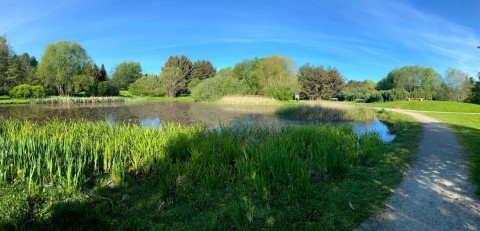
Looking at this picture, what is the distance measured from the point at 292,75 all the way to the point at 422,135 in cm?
4977

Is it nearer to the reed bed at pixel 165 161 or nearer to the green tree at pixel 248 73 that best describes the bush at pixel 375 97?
the green tree at pixel 248 73

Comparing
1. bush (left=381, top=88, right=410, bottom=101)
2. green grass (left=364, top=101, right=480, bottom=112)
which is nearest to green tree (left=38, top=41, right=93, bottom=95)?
green grass (left=364, top=101, right=480, bottom=112)

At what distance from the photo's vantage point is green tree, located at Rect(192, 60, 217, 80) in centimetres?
7512

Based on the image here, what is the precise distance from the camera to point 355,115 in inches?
869

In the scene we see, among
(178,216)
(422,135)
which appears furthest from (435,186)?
(422,135)

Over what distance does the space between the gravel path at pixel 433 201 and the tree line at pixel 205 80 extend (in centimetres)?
4221

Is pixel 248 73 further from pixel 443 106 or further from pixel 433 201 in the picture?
pixel 433 201

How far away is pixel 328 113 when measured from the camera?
73.1 ft

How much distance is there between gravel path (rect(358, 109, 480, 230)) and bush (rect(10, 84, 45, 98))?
4926 cm

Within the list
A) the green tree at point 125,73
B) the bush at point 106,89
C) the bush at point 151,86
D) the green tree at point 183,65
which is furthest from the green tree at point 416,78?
the green tree at point 125,73

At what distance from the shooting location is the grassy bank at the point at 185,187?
392cm

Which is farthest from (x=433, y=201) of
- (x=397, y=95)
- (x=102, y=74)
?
(x=102, y=74)

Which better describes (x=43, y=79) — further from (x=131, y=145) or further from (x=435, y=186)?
(x=435, y=186)

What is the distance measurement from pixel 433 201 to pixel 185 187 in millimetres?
4035
